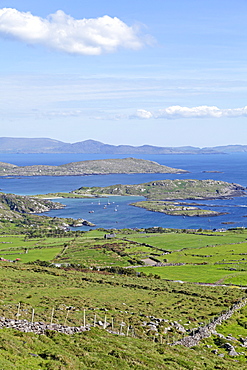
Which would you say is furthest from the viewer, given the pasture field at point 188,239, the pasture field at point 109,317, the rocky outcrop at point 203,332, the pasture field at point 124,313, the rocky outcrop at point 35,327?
the pasture field at point 188,239

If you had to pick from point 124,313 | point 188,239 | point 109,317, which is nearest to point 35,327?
point 109,317

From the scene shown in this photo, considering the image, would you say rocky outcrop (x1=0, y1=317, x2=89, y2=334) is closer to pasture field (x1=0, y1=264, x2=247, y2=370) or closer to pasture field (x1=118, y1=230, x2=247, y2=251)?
pasture field (x1=0, y1=264, x2=247, y2=370)

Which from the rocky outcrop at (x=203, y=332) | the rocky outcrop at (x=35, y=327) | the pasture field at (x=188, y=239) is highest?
the rocky outcrop at (x=35, y=327)

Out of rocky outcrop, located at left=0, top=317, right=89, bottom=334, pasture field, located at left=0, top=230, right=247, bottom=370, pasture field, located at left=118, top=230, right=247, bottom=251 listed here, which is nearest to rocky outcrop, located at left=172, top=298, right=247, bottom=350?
pasture field, located at left=0, top=230, right=247, bottom=370

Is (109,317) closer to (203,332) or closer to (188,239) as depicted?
(203,332)

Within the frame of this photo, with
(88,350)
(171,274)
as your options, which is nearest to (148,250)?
(171,274)

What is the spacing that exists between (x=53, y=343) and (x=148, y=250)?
86.3 m

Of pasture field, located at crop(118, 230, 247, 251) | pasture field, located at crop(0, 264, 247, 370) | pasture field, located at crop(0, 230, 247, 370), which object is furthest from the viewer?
pasture field, located at crop(118, 230, 247, 251)

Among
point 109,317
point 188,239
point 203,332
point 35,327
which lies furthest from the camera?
point 188,239

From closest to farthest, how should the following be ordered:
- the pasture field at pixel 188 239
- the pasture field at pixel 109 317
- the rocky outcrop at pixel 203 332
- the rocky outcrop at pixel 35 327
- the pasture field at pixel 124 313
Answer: the pasture field at pixel 109 317
the pasture field at pixel 124 313
the rocky outcrop at pixel 35 327
the rocky outcrop at pixel 203 332
the pasture field at pixel 188 239

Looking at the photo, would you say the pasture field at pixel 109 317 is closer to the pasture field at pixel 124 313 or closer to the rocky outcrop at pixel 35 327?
the pasture field at pixel 124 313

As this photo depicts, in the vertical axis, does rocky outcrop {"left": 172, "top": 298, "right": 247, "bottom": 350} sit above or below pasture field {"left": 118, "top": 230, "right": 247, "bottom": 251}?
above

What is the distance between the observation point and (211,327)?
37.2m

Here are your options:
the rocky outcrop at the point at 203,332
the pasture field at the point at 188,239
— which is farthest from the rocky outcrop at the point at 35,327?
the pasture field at the point at 188,239
